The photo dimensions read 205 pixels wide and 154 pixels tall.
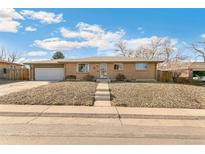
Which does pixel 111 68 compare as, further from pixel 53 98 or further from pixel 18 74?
pixel 18 74

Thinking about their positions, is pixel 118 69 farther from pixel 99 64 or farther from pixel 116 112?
pixel 116 112

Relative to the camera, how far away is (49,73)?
25.4m

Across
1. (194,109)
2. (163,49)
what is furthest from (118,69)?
(163,49)

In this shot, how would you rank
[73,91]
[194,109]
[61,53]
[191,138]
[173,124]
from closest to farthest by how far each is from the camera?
1. [191,138]
2. [173,124]
3. [194,109]
4. [73,91]
5. [61,53]

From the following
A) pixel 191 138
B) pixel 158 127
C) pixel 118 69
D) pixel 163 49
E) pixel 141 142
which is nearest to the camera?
pixel 141 142

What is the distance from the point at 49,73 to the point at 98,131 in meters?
21.0

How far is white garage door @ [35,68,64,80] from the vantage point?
25219 mm

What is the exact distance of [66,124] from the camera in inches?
258

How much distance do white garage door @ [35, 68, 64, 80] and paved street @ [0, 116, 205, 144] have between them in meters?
17.9

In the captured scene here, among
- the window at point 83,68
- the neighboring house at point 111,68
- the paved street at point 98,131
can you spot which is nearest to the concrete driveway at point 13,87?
the neighboring house at point 111,68

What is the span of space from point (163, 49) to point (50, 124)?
43899 mm

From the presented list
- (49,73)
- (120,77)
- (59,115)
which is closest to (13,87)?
(49,73)

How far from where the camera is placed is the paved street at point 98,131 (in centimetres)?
492

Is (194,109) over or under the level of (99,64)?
under
